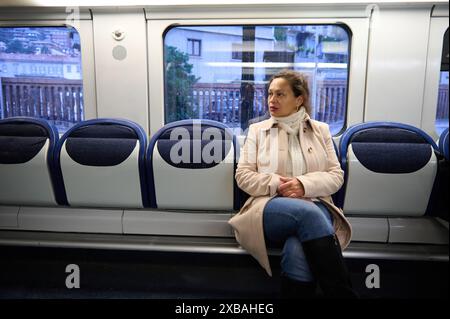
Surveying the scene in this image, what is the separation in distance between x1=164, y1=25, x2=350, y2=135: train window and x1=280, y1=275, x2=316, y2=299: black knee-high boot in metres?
1.03

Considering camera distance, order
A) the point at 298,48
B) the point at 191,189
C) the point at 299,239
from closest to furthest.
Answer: the point at 299,239 < the point at 191,189 < the point at 298,48

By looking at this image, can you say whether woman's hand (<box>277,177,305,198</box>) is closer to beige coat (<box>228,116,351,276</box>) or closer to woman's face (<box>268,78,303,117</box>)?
beige coat (<box>228,116,351,276</box>)

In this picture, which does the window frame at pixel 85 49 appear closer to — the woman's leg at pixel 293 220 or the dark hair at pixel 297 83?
the dark hair at pixel 297 83

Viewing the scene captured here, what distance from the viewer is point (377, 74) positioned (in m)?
2.22

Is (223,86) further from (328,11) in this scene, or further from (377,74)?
(377,74)

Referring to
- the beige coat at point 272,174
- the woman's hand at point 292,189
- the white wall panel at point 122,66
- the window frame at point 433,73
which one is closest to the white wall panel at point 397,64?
the window frame at point 433,73

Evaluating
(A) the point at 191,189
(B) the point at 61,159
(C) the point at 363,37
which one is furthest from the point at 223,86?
(B) the point at 61,159

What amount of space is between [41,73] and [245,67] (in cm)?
127

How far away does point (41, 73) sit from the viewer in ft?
6.73

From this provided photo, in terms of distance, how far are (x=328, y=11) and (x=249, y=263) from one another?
5.48 feet
